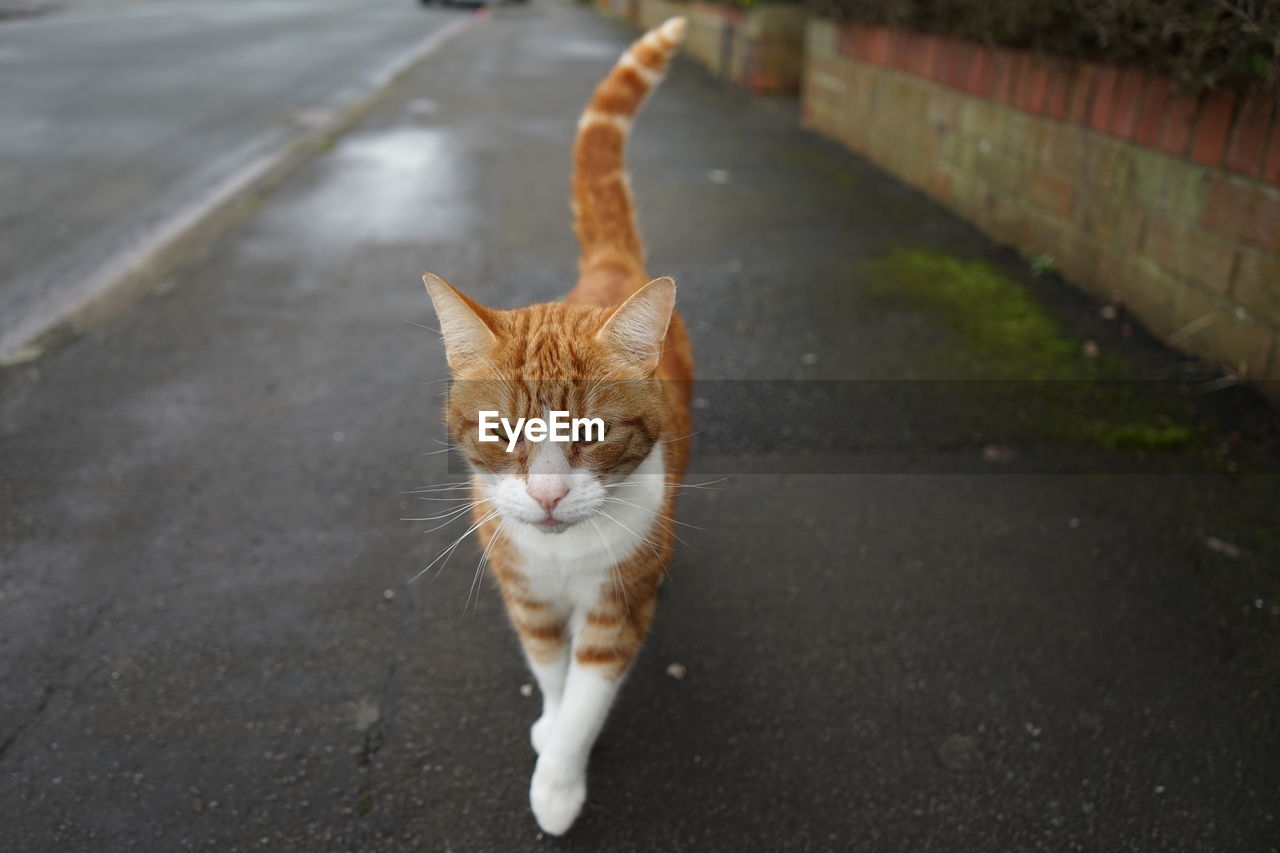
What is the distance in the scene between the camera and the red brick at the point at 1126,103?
14.1 ft

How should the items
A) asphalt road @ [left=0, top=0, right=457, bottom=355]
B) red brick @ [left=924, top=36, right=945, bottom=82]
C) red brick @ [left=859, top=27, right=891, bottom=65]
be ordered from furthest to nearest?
red brick @ [left=859, top=27, right=891, bottom=65]
red brick @ [left=924, top=36, right=945, bottom=82]
asphalt road @ [left=0, top=0, right=457, bottom=355]

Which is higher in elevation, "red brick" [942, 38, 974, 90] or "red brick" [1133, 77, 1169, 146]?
"red brick" [942, 38, 974, 90]

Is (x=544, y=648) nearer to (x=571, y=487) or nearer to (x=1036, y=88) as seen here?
(x=571, y=487)

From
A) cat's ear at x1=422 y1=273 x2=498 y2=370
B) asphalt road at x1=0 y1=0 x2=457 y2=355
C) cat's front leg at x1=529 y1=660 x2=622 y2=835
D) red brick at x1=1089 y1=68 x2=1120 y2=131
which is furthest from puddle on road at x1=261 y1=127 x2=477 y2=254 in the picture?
cat's front leg at x1=529 y1=660 x2=622 y2=835

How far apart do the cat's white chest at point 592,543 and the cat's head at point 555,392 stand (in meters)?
0.06

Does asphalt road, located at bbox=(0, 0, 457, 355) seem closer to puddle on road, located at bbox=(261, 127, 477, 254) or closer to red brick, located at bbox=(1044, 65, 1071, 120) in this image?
puddle on road, located at bbox=(261, 127, 477, 254)

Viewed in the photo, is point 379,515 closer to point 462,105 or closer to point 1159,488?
point 1159,488

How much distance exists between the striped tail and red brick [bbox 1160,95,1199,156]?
2521 millimetres

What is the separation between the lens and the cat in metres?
1.82

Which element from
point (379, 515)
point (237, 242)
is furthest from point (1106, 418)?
point (237, 242)

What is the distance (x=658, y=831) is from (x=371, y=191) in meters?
6.21

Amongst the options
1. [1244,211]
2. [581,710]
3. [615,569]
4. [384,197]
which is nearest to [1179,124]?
[1244,211]

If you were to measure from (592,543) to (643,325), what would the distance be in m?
0.50

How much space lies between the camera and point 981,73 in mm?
5766
